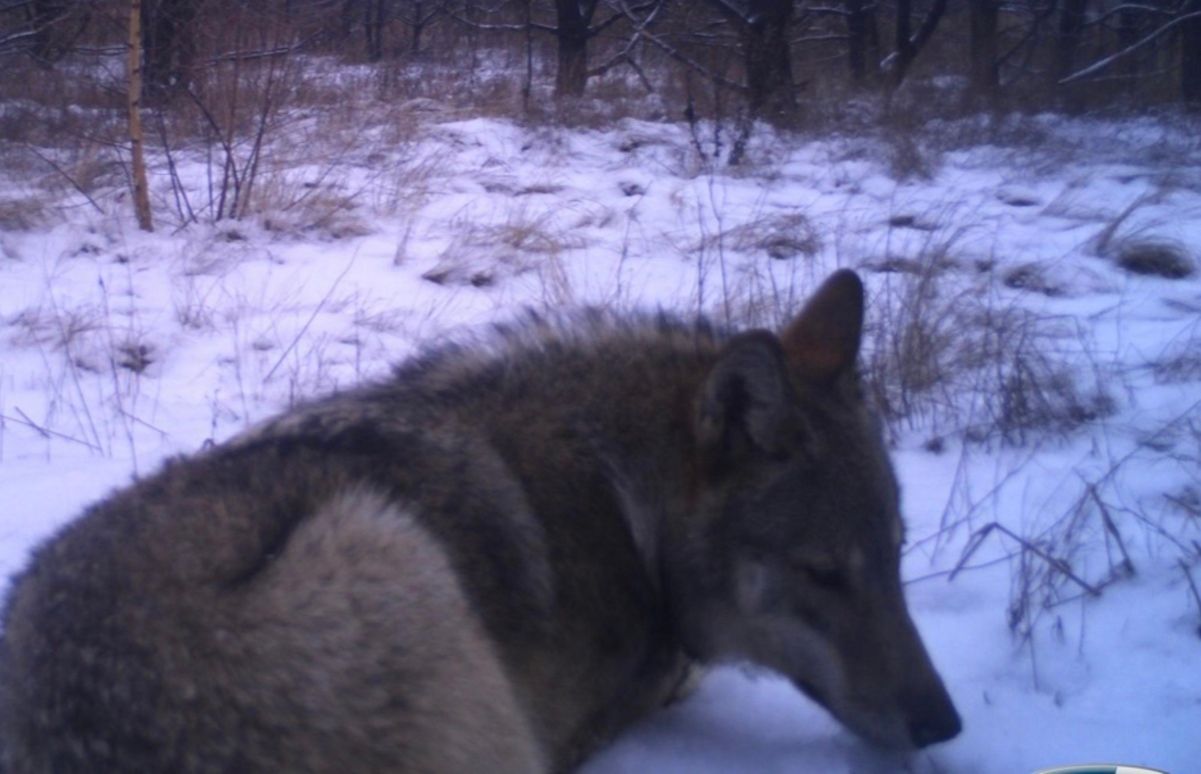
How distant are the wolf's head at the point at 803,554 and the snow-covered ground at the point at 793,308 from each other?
0.83ft

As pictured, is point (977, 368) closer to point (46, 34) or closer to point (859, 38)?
point (46, 34)

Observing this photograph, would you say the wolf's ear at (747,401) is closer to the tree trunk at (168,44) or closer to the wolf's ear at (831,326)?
the wolf's ear at (831,326)

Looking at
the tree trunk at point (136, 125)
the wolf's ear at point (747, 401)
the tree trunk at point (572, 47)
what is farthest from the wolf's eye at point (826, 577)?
the tree trunk at point (572, 47)

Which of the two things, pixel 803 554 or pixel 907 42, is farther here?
pixel 907 42

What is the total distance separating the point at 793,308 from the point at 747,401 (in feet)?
11.0

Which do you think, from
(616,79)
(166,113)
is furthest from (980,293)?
(616,79)

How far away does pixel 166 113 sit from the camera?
11.2m

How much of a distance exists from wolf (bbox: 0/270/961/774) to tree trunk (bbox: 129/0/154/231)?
602cm

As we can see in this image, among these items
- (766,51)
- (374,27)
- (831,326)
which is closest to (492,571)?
(831,326)

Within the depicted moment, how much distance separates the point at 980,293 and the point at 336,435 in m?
5.01

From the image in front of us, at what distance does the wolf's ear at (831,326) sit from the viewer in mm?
2928

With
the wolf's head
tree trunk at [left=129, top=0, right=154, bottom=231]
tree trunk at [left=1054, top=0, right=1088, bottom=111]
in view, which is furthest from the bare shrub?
tree trunk at [left=1054, top=0, right=1088, bottom=111]

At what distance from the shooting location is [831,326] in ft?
9.83

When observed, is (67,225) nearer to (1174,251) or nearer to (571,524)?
(571,524)
